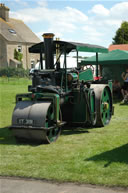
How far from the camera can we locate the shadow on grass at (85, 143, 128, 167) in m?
5.58

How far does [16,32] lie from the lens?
47.6 m

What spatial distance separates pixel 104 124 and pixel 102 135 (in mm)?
1236

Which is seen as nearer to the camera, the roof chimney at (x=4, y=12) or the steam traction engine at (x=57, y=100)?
the steam traction engine at (x=57, y=100)

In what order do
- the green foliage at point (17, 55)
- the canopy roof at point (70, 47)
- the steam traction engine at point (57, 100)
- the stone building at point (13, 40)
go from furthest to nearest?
the green foliage at point (17, 55) < the stone building at point (13, 40) < the canopy roof at point (70, 47) < the steam traction engine at point (57, 100)

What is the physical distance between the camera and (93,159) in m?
5.70

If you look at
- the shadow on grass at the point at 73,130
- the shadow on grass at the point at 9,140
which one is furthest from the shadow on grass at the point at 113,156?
the shadow on grass at the point at 73,130

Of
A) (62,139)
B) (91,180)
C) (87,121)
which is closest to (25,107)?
(62,139)

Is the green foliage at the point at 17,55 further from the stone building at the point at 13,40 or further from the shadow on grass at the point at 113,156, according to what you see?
the shadow on grass at the point at 113,156

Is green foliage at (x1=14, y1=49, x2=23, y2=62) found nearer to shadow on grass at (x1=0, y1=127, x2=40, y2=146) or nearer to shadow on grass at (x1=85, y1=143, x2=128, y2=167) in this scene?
shadow on grass at (x1=0, y1=127, x2=40, y2=146)

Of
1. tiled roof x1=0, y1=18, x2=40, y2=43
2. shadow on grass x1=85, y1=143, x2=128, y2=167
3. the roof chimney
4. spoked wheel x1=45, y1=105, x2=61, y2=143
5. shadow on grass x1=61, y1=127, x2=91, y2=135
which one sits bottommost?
shadow on grass x1=61, y1=127, x2=91, y2=135

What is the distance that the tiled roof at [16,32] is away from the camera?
45.5 m

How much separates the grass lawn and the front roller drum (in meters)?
0.20

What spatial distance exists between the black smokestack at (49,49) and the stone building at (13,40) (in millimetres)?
37684

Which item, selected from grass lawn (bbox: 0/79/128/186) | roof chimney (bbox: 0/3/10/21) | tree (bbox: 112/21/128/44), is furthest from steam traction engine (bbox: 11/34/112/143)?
tree (bbox: 112/21/128/44)
